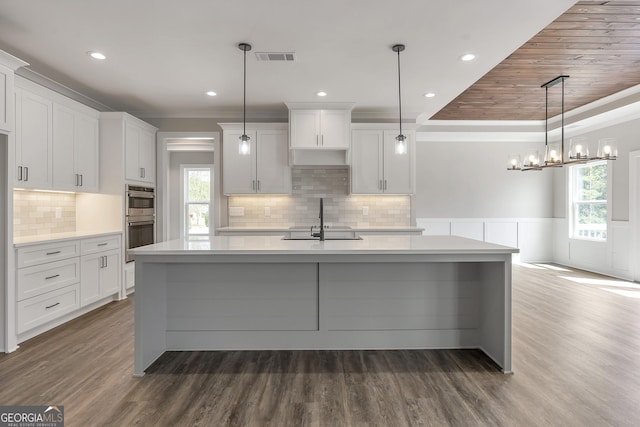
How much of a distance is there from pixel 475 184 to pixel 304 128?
431cm

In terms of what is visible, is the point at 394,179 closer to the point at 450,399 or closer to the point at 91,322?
the point at 450,399

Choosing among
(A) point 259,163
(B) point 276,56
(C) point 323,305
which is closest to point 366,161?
(A) point 259,163

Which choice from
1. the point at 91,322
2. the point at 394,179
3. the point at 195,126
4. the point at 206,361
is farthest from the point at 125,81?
the point at 394,179

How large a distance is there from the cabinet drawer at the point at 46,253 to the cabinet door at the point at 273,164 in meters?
2.37

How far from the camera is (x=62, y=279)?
141 inches

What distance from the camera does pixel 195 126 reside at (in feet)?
18.1

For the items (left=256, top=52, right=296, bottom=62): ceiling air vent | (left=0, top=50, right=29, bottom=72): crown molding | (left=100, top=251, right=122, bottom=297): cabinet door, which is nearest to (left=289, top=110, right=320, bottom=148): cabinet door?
(left=256, top=52, right=296, bottom=62): ceiling air vent

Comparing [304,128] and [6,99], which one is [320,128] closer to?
[304,128]

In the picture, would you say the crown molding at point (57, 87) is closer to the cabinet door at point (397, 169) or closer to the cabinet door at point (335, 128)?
the cabinet door at point (335, 128)

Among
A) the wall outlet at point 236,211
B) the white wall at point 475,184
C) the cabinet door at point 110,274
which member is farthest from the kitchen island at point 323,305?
the white wall at point 475,184

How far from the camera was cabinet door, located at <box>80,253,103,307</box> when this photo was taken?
3891 mm

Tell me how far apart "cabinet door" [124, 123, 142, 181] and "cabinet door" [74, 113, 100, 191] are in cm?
33

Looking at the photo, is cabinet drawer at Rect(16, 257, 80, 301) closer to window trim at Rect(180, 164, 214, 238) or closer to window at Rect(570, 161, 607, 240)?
window trim at Rect(180, 164, 214, 238)

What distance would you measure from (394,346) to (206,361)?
1.48 metres
